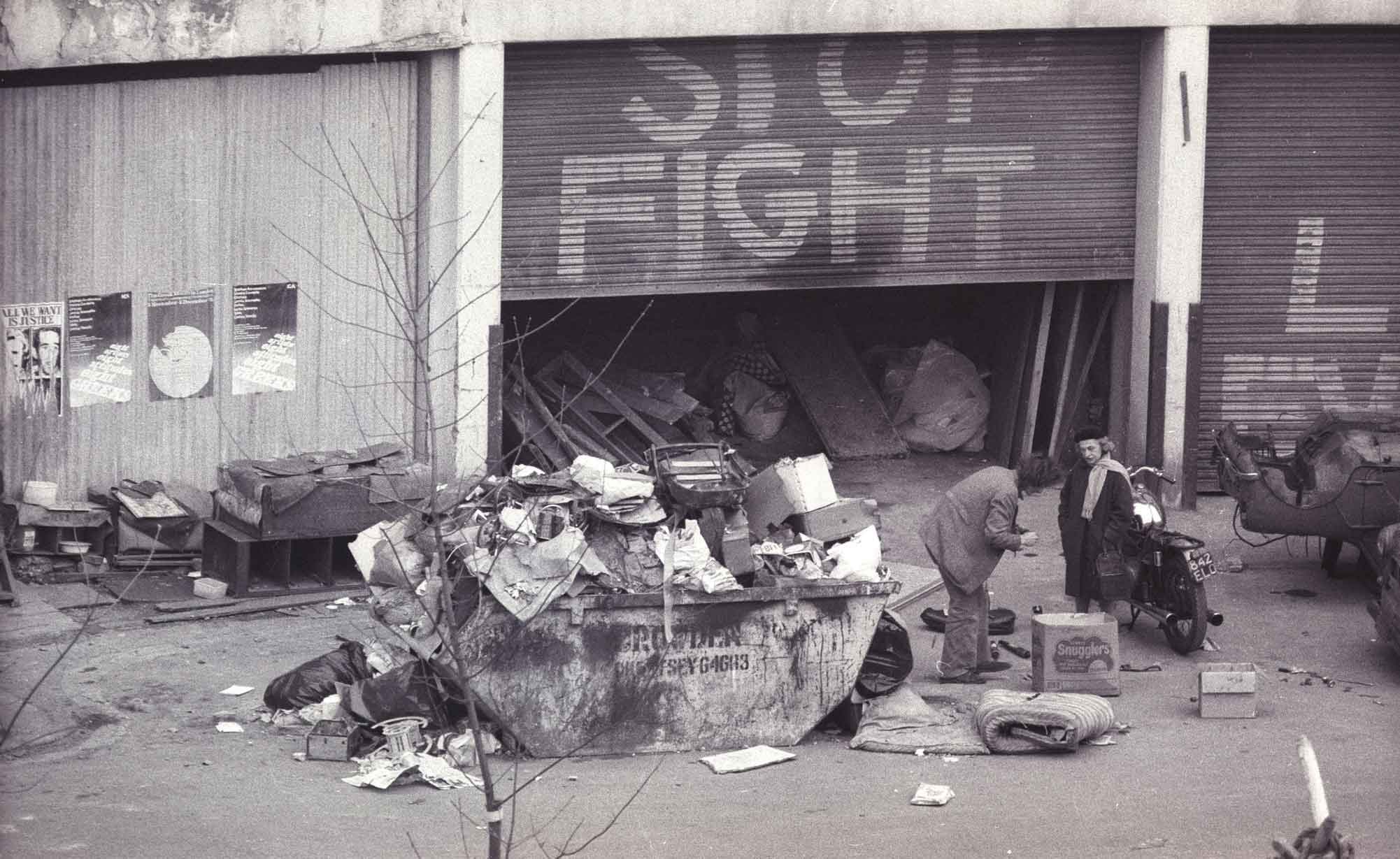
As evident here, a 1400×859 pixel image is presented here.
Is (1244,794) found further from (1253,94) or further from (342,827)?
(1253,94)

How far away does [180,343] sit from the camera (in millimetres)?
13172

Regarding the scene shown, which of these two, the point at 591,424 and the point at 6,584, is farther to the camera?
the point at 591,424

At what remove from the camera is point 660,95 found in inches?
554

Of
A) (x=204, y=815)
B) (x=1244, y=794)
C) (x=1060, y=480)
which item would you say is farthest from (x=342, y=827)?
(x=1060, y=480)

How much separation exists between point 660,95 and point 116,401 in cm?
489

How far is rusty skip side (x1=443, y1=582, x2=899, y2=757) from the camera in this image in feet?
29.2

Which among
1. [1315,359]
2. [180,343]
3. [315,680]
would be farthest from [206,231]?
[1315,359]

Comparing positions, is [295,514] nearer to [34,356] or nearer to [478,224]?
[34,356]

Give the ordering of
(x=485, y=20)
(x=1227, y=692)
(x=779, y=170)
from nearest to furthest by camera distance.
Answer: (x=1227, y=692) → (x=485, y=20) → (x=779, y=170)

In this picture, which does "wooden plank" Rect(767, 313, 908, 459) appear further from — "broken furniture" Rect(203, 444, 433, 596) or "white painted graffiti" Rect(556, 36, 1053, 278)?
"broken furniture" Rect(203, 444, 433, 596)

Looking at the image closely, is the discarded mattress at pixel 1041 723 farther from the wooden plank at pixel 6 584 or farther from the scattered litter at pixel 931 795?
the wooden plank at pixel 6 584

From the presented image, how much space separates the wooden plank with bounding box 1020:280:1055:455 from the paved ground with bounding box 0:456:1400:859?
15.8 feet

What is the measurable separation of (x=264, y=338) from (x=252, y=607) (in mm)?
2366

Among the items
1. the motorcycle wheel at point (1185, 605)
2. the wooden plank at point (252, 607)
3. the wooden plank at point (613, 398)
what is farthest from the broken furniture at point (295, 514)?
the motorcycle wheel at point (1185, 605)
